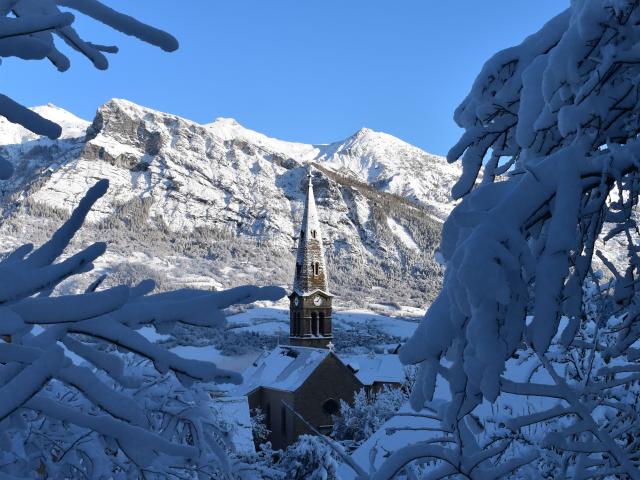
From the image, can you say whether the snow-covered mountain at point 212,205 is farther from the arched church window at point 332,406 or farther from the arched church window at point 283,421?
the arched church window at point 332,406

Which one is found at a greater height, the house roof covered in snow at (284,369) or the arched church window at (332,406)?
the house roof covered in snow at (284,369)

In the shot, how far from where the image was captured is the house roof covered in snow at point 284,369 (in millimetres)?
29688

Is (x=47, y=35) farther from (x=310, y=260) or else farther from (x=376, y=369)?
(x=376, y=369)

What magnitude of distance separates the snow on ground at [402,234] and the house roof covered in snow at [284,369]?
90795 mm

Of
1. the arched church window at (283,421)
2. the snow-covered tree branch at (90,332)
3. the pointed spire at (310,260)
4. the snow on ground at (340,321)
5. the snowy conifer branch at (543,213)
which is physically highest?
the pointed spire at (310,260)

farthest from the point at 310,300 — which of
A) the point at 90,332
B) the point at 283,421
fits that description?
the point at 90,332

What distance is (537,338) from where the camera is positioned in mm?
1719

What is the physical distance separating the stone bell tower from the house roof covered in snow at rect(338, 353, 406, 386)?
2706mm

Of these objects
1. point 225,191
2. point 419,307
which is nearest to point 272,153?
point 225,191

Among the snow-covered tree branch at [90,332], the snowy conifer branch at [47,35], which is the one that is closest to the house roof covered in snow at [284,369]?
the snowy conifer branch at [47,35]

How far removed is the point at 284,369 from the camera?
31375 mm

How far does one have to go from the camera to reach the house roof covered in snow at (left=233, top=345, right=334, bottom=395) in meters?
29.7

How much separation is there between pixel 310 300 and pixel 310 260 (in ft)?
7.89

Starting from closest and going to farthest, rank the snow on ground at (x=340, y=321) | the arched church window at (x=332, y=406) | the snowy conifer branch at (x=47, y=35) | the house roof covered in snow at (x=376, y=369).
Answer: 1. the snowy conifer branch at (x=47, y=35)
2. the arched church window at (x=332, y=406)
3. the house roof covered in snow at (x=376, y=369)
4. the snow on ground at (x=340, y=321)
